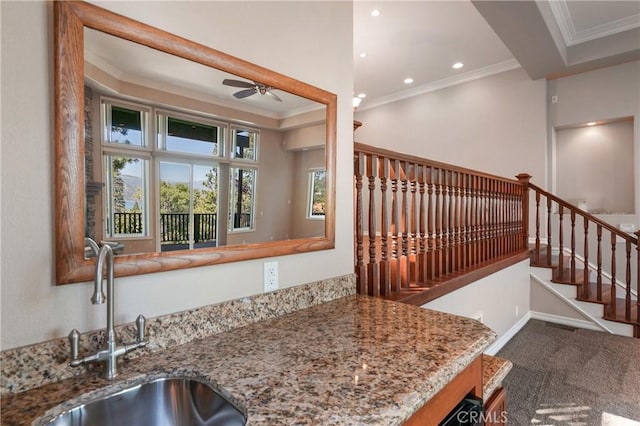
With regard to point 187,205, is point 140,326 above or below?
below

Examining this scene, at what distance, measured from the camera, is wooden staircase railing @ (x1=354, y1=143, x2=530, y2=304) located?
1932 millimetres

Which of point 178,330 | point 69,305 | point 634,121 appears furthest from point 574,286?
point 69,305

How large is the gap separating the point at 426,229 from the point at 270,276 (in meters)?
1.65

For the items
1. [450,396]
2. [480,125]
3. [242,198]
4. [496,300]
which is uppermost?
[480,125]

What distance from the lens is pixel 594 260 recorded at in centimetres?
483

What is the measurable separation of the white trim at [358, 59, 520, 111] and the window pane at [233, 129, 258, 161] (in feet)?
17.8

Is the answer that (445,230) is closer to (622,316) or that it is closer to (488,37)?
(622,316)

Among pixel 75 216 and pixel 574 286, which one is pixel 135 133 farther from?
pixel 574 286

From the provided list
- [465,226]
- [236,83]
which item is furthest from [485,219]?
[236,83]

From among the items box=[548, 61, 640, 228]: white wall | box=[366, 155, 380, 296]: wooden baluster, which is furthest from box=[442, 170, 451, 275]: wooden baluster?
box=[548, 61, 640, 228]: white wall

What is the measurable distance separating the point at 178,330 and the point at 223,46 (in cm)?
101

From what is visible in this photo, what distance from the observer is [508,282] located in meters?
3.64

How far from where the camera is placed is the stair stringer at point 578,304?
3.60m

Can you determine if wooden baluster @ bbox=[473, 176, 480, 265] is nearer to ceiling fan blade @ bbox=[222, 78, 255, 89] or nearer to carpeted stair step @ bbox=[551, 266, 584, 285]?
carpeted stair step @ bbox=[551, 266, 584, 285]
